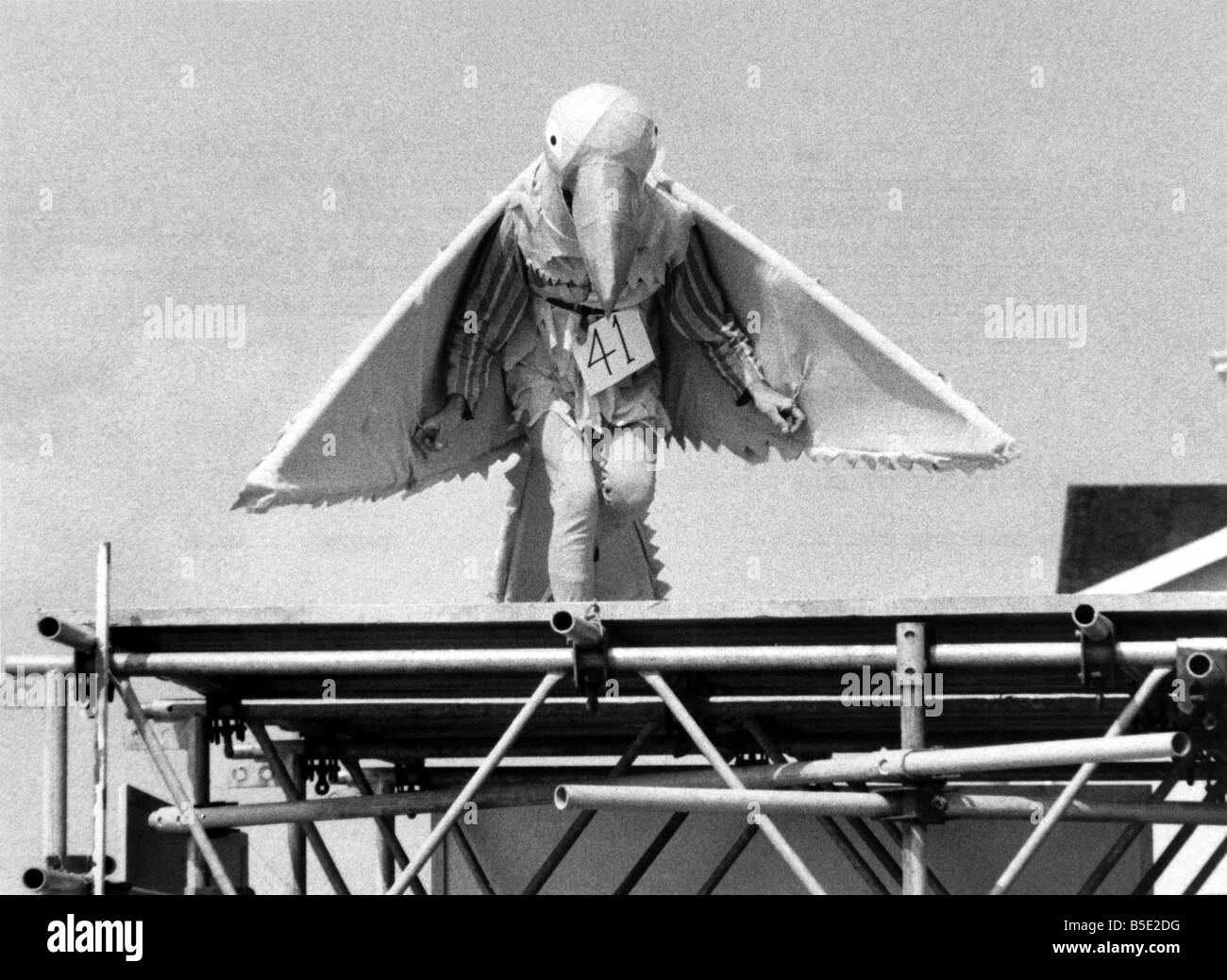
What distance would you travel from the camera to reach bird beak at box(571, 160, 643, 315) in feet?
56.9

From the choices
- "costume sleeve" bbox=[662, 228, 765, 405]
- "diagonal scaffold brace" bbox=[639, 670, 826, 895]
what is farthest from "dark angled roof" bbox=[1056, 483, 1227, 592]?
"diagonal scaffold brace" bbox=[639, 670, 826, 895]

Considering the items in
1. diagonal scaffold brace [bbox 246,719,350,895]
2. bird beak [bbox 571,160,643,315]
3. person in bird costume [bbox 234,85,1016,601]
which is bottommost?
diagonal scaffold brace [bbox 246,719,350,895]

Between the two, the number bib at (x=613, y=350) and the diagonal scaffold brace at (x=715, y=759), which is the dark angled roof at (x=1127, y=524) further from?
the diagonal scaffold brace at (x=715, y=759)

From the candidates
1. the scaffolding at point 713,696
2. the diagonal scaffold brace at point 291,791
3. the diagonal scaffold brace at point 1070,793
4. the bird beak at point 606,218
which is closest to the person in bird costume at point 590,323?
the bird beak at point 606,218

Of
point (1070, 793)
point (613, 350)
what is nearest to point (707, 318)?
point (613, 350)

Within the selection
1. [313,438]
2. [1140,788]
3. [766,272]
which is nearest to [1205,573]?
[1140,788]

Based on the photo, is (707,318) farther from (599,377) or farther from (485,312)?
(485,312)

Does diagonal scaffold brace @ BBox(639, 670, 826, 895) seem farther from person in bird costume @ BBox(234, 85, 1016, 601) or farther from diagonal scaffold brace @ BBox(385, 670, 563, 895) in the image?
person in bird costume @ BBox(234, 85, 1016, 601)

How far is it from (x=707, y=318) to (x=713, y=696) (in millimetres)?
2408

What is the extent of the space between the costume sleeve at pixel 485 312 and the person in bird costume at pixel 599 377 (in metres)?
0.01

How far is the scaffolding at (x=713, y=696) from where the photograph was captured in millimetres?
15336

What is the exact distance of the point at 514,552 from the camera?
1866cm

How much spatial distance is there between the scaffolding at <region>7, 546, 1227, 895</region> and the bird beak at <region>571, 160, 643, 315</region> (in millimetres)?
2215

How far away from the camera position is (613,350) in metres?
18.1
